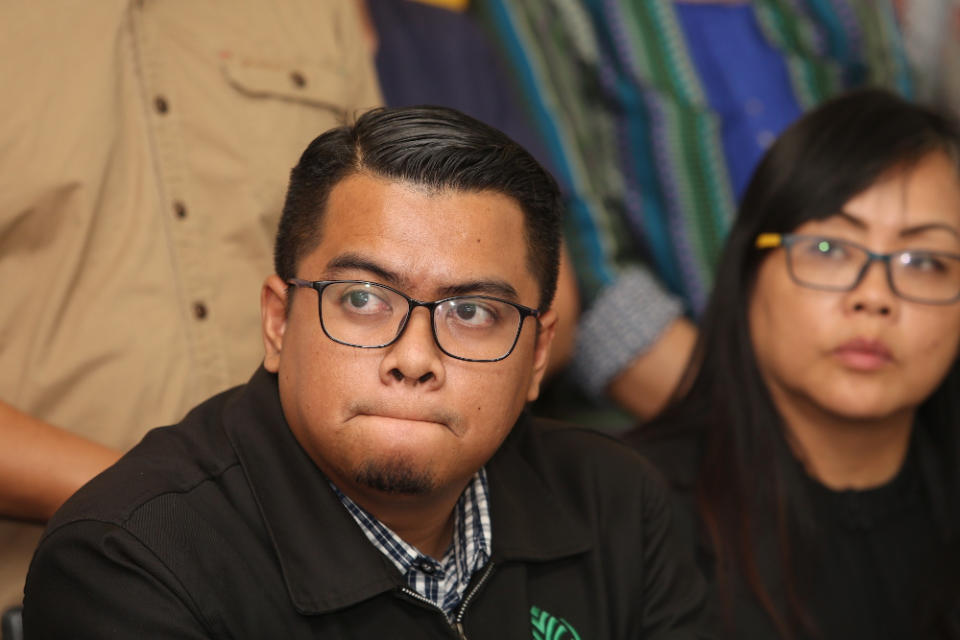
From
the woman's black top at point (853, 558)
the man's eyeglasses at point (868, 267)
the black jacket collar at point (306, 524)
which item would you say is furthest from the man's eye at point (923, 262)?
the black jacket collar at point (306, 524)

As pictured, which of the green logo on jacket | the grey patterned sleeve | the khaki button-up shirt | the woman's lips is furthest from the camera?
the grey patterned sleeve

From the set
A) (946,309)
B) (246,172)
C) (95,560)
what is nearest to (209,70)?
(246,172)

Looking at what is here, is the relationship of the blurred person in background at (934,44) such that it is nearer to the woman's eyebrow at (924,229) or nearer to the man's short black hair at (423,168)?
the woman's eyebrow at (924,229)

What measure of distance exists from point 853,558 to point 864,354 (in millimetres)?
392

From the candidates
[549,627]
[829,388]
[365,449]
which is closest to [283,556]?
[365,449]

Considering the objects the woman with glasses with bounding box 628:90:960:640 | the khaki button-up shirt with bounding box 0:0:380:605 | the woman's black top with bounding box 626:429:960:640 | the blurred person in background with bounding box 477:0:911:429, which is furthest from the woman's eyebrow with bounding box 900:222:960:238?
the khaki button-up shirt with bounding box 0:0:380:605

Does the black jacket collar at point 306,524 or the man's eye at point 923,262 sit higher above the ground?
the man's eye at point 923,262

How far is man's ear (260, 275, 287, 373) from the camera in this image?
1.39m

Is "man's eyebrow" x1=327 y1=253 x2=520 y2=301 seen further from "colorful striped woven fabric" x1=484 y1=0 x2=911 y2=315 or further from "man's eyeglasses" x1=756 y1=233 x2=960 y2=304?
"colorful striped woven fabric" x1=484 y1=0 x2=911 y2=315

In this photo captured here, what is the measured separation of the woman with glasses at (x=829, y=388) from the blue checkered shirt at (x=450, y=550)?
22.1 inches

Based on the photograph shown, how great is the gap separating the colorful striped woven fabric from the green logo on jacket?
1.10 meters

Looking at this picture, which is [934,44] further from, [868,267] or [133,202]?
[133,202]

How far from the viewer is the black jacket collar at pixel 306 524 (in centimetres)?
127

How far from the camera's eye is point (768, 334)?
2.01 metres
